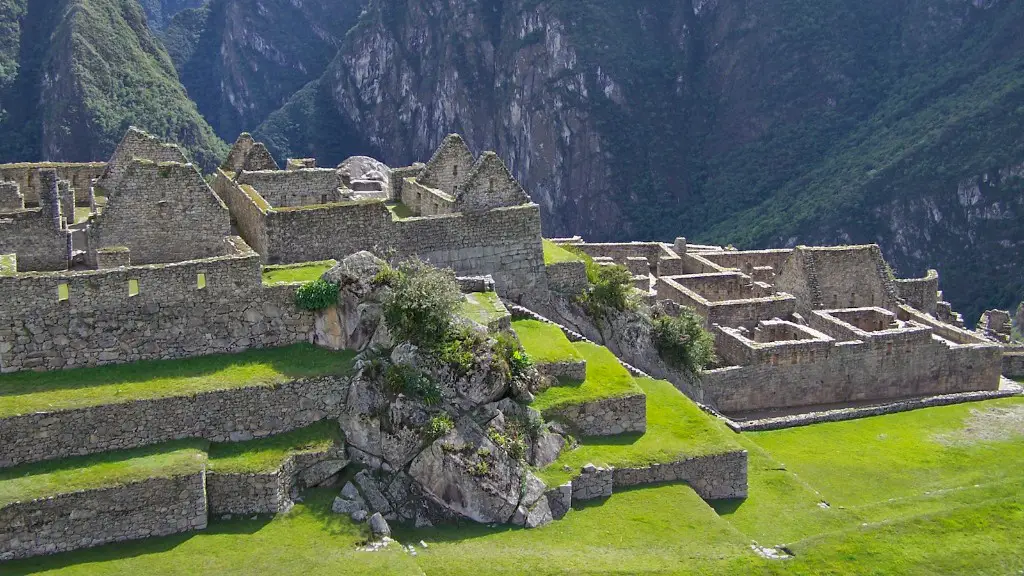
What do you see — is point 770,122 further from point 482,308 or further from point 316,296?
point 316,296

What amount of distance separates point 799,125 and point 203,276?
153176mm

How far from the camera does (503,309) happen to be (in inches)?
840

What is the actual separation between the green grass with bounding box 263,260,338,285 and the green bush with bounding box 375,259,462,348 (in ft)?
7.37

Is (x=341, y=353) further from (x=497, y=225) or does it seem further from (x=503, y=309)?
(x=497, y=225)

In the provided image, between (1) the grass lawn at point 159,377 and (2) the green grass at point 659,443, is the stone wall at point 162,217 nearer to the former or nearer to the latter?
(1) the grass lawn at point 159,377

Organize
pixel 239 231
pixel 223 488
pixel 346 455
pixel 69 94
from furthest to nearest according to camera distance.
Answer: pixel 69 94 < pixel 239 231 < pixel 346 455 < pixel 223 488

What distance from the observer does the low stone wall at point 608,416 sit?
791 inches

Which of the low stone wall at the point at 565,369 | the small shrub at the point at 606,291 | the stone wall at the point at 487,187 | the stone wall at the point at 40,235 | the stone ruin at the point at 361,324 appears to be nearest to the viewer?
the stone ruin at the point at 361,324

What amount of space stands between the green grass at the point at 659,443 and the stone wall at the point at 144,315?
19.4ft

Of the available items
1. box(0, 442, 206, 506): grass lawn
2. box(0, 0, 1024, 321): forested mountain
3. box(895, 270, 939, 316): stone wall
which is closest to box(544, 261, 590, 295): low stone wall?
box(0, 442, 206, 506): grass lawn

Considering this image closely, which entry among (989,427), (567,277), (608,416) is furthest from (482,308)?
(989,427)

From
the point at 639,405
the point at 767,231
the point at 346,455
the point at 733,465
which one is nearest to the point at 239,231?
the point at 346,455

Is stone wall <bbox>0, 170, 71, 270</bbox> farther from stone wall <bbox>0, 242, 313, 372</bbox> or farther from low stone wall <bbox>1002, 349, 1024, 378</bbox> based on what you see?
low stone wall <bbox>1002, 349, 1024, 378</bbox>

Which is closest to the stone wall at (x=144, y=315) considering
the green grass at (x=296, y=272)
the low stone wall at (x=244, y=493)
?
the green grass at (x=296, y=272)
